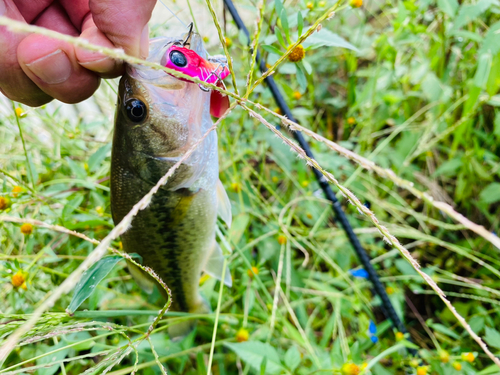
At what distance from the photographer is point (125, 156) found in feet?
3.28

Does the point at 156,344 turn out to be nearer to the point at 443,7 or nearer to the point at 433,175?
the point at 433,175

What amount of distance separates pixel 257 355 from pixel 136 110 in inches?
32.5

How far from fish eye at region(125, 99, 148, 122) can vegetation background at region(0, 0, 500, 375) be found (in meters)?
0.39

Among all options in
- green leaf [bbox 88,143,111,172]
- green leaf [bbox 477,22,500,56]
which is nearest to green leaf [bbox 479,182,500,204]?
green leaf [bbox 477,22,500,56]

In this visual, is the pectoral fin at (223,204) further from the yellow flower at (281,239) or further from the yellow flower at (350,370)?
the yellow flower at (350,370)

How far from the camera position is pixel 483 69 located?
1545 mm

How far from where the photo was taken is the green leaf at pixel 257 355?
3.57ft

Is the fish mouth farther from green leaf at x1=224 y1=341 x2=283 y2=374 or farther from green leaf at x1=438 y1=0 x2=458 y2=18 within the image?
green leaf at x1=438 y1=0 x2=458 y2=18

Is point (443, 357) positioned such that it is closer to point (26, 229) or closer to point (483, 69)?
point (483, 69)

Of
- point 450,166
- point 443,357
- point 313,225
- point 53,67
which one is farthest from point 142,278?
point 450,166

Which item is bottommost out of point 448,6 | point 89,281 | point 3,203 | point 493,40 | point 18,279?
point 89,281

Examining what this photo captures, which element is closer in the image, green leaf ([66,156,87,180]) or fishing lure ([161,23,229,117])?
fishing lure ([161,23,229,117])

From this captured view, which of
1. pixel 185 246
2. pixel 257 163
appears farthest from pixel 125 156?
pixel 257 163

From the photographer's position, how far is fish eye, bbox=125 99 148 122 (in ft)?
2.99
